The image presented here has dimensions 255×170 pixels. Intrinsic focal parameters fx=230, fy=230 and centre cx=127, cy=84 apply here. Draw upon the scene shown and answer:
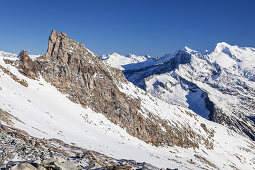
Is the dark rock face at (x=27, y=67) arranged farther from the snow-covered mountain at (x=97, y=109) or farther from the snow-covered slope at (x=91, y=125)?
the snow-covered slope at (x=91, y=125)

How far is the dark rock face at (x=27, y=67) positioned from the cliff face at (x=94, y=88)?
2.35m

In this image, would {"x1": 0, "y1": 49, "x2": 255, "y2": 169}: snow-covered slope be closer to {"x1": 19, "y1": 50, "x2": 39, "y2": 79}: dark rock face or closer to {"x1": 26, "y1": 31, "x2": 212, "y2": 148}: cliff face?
{"x1": 19, "y1": 50, "x2": 39, "y2": 79}: dark rock face

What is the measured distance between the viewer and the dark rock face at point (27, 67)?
5234 centimetres

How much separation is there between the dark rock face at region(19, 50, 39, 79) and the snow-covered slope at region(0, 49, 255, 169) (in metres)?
1.68

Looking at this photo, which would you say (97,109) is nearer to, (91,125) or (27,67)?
(91,125)

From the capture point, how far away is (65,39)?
6681 centimetres

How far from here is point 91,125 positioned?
48062mm

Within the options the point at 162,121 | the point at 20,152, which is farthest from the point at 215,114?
the point at 20,152

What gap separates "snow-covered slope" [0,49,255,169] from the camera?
31.5 m

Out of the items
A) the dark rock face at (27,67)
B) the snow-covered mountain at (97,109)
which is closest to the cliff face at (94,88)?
the snow-covered mountain at (97,109)

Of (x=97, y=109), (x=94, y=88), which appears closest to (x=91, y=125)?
(x=97, y=109)

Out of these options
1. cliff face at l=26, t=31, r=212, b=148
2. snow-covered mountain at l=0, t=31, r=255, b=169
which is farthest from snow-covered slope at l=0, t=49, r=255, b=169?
cliff face at l=26, t=31, r=212, b=148

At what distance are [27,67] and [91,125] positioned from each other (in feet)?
Answer: 68.0

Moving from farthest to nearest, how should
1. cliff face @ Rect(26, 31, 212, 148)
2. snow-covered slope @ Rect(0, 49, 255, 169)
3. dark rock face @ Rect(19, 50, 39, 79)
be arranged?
cliff face @ Rect(26, 31, 212, 148)
dark rock face @ Rect(19, 50, 39, 79)
snow-covered slope @ Rect(0, 49, 255, 169)
